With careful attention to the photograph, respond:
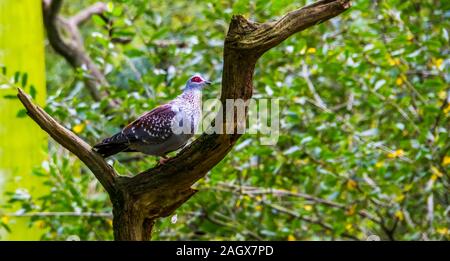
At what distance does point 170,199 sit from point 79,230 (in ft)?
7.00

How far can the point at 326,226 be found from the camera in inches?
209

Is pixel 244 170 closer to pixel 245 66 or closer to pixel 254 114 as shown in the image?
pixel 254 114

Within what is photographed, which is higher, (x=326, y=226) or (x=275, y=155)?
(x=275, y=155)

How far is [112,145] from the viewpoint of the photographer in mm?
3371

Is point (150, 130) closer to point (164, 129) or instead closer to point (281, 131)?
point (164, 129)

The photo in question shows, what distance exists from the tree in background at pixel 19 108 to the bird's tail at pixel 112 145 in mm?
1694

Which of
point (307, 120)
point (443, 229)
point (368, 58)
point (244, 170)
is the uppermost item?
point (368, 58)

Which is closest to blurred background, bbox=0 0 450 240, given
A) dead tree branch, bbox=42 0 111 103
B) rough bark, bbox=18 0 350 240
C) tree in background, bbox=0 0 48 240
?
tree in background, bbox=0 0 48 240

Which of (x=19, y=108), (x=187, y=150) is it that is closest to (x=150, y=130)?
(x=187, y=150)

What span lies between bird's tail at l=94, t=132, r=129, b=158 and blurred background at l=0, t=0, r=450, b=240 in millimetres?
1177

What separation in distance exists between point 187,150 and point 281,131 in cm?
251

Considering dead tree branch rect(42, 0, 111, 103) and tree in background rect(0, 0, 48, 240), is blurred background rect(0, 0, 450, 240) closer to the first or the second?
tree in background rect(0, 0, 48, 240)
